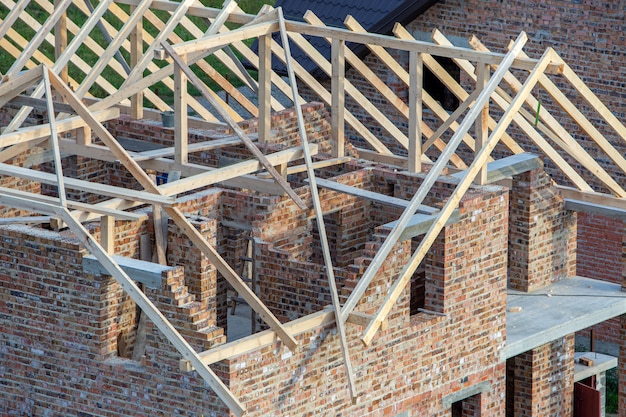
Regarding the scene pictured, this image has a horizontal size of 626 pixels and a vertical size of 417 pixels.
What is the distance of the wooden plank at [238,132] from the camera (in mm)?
18155

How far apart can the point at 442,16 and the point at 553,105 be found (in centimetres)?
213

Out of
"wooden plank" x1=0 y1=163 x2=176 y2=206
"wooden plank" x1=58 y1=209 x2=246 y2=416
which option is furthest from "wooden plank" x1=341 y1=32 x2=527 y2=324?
"wooden plank" x1=0 y1=163 x2=176 y2=206

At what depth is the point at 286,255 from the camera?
18250 mm

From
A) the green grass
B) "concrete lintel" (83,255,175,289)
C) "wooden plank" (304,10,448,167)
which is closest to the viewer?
"concrete lintel" (83,255,175,289)

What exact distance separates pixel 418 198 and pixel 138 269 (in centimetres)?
305

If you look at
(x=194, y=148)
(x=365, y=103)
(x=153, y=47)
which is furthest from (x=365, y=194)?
(x=153, y=47)

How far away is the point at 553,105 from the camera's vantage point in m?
24.2

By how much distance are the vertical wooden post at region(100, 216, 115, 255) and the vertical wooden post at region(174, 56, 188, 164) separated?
2057 mm

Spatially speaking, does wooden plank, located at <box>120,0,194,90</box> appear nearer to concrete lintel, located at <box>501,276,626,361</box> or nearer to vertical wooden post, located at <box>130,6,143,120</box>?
vertical wooden post, located at <box>130,6,143,120</box>

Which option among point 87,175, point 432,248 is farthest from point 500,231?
point 87,175

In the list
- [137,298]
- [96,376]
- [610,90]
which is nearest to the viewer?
[137,298]

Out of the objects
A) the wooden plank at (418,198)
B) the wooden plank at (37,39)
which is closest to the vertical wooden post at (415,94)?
the wooden plank at (418,198)

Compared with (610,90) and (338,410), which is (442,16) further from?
(338,410)

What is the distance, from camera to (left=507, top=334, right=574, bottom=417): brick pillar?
20.1m
